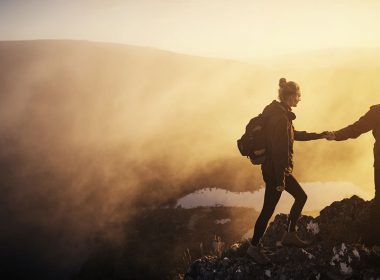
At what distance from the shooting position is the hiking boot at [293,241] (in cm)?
743

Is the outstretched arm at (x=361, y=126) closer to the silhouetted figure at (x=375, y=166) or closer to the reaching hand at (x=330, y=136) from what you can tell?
the silhouetted figure at (x=375, y=166)

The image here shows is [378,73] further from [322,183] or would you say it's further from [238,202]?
[238,202]

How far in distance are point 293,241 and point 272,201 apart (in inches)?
47.8

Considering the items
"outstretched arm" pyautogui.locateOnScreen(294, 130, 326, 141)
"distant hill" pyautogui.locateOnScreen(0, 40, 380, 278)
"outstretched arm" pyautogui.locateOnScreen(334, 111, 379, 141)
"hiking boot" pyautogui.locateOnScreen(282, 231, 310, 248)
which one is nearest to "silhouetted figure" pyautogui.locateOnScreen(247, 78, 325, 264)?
"hiking boot" pyautogui.locateOnScreen(282, 231, 310, 248)

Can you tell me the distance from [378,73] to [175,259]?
9769 centimetres

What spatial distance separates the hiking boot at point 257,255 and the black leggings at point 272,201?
5.3 inches

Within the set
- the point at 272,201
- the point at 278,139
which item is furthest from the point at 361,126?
the point at 272,201

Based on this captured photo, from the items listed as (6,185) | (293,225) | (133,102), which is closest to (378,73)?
(133,102)

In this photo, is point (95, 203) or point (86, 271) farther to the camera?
point (95, 203)

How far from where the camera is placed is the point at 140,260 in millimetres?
26469

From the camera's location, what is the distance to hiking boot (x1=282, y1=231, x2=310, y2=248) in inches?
292

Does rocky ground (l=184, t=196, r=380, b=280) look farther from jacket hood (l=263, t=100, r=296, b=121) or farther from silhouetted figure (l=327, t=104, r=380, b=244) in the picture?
jacket hood (l=263, t=100, r=296, b=121)

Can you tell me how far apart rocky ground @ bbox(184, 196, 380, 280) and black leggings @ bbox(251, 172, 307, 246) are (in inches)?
23.3

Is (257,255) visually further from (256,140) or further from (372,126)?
(372,126)
